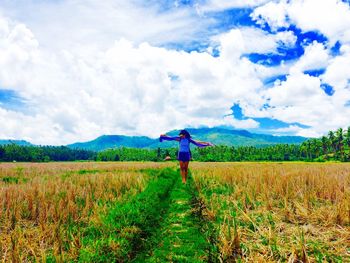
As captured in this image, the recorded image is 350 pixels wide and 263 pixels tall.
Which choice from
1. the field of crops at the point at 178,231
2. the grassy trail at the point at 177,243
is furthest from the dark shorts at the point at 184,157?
the grassy trail at the point at 177,243

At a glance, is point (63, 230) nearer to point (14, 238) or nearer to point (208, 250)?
point (14, 238)

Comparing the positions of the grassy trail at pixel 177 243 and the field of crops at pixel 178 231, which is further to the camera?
the grassy trail at pixel 177 243

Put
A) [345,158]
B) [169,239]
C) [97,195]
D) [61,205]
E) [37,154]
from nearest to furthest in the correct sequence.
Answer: [169,239], [61,205], [97,195], [345,158], [37,154]

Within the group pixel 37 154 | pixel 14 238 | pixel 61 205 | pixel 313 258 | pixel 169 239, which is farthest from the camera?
pixel 37 154

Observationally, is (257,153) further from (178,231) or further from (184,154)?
(178,231)

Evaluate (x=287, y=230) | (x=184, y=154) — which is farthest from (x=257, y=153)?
(x=287, y=230)

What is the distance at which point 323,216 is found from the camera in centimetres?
519

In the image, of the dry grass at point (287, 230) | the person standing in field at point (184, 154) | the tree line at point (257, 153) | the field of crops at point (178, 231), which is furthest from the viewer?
the tree line at point (257, 153)

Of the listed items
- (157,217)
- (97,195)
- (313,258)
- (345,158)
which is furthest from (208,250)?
(345,158)

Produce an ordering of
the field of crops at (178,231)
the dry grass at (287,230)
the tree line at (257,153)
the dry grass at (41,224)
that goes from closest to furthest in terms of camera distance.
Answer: the dry grass at (287,230) → the field of crops at (178,231) → the dry grass at (41,224) → the tree line at (257,153)

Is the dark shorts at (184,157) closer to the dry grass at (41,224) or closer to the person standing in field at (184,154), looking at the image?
the person standing in field at (184,154)

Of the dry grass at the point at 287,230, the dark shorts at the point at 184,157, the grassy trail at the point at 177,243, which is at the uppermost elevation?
the dark shorts at the point at 184,157

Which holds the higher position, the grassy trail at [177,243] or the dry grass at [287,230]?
the dry grass at [287,230]

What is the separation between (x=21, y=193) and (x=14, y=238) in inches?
156
